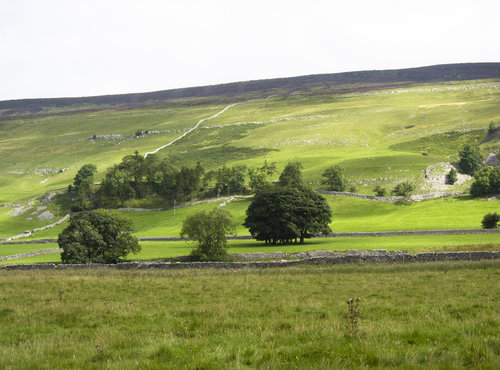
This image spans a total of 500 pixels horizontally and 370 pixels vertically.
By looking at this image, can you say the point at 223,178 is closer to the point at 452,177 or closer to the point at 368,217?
the point at 368,217

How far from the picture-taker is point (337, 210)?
9962 centimetres

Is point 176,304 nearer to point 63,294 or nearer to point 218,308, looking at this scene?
point 218,308

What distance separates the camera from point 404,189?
10762cm

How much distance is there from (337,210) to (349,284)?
7593cm

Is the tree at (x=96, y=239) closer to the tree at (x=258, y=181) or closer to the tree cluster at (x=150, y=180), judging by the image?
the tree at (x=258, y=181)

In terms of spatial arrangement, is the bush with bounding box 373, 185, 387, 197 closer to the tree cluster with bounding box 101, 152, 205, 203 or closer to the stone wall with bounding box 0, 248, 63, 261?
the tree cluster with bounding box 101, 152, 205, 203

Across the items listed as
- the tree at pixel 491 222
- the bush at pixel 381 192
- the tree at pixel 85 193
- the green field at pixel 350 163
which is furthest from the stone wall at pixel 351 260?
the tree at pixel 85 193

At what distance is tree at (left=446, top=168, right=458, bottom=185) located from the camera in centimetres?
11456

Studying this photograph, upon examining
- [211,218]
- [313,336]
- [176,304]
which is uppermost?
[313,336]

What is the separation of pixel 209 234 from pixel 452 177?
80.1 meters

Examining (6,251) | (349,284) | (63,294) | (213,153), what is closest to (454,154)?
(213,153)

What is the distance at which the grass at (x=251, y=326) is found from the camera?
891 cm

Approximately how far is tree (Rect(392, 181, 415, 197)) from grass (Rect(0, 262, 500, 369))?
86.2m

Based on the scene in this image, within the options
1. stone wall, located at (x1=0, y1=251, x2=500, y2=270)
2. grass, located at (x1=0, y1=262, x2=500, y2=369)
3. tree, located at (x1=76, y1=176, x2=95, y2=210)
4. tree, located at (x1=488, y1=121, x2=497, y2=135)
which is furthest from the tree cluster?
grass, located at (x1=0, y1=262, x2=500, y2=369)
